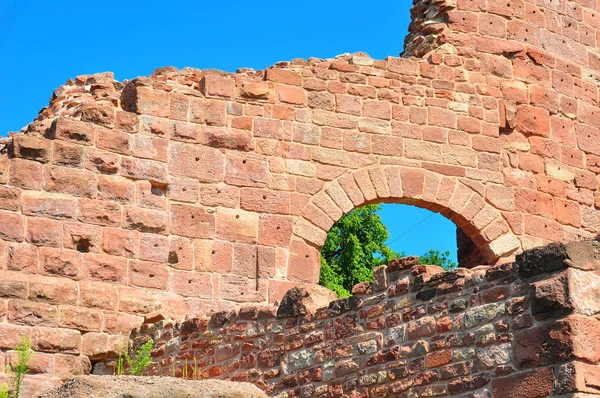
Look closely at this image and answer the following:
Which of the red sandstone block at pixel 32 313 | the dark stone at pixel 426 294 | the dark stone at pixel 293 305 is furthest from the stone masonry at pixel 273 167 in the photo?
the dark stone at pixel 426 294

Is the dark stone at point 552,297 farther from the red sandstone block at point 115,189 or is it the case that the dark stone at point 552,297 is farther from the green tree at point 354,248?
the green tree at point 354,248

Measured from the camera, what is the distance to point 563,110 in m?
12.7

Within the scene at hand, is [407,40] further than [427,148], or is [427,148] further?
[407,40]

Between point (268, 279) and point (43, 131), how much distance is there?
2.53 metres

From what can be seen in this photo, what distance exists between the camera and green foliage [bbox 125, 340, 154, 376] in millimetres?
9086

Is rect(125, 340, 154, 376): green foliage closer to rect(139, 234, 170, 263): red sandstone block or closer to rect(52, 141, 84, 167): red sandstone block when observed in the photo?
rect(139, 234, 170, 263): red sandstone block

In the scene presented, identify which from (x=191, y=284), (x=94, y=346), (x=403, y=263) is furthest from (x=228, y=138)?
(x=403, y=263)

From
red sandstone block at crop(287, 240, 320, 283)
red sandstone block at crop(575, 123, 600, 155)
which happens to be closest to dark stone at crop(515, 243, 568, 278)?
red sandstone block at crop(287, 240, 320, 283)

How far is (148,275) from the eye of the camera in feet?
33.8

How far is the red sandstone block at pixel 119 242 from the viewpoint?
10227mm

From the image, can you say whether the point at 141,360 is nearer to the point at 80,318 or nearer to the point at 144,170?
the point at 80,318

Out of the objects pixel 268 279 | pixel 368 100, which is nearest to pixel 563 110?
pixel 368 100

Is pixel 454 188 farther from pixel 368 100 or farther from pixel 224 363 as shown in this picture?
pixel 224 363

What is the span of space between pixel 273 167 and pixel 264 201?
0.38 m
